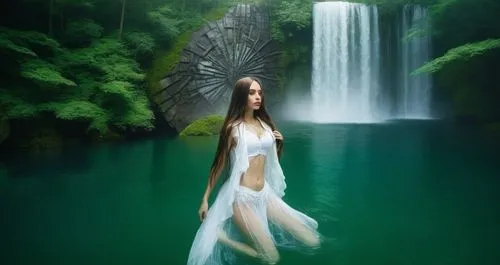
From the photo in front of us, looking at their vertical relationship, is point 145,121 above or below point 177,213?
above

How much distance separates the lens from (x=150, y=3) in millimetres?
14727

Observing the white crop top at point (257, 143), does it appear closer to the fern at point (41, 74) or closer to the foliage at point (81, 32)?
the fern at point (41, 74)

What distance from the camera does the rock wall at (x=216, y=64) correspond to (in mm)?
14453

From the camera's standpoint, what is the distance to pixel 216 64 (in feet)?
50.9

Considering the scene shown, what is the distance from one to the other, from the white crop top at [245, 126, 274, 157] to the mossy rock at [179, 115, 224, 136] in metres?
11.0

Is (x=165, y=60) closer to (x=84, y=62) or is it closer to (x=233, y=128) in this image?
(x=84, y=62)

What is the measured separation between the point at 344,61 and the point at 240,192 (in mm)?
17841

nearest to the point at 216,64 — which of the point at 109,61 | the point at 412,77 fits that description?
the point at 109,61

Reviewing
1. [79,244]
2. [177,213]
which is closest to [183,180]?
[177,213]

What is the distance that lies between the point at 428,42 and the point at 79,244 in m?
19.6

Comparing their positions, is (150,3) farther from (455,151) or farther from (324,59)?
(455,151)

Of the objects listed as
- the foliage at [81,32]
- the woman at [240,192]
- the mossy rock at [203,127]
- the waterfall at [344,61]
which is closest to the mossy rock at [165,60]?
the mossy rock at [203,127]

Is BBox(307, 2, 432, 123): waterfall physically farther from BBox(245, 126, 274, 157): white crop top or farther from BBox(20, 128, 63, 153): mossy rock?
BBox(245, 126, 274, 157): white crop top

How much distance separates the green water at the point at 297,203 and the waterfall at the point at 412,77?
10.3 m
